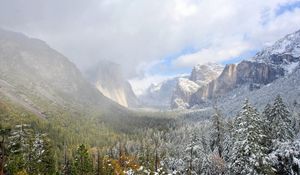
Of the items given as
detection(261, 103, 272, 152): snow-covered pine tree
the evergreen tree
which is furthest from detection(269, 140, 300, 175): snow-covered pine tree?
the evergreen tree

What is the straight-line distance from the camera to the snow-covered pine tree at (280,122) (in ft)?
162

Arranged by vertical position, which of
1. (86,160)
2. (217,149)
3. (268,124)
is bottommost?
(86,160)

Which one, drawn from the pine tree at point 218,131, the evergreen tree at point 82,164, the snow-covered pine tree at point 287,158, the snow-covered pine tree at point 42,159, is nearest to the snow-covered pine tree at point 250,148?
the snow-covered pine tree at point 287,158

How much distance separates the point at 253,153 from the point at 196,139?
2276 cm

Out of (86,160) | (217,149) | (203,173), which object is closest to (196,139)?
(217,149)

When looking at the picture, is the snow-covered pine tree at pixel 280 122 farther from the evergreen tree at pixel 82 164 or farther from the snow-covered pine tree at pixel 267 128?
the evergreen tree at pixel 82 164

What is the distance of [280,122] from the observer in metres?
49.8

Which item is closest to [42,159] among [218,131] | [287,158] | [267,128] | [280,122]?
[218,131]

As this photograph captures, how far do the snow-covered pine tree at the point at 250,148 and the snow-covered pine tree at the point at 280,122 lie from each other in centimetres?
979

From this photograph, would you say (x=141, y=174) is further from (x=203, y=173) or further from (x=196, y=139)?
(x=203, y=173)

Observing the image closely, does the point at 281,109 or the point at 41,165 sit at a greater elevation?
the point at 281,109

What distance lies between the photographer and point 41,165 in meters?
80.0

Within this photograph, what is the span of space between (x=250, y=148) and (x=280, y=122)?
13.3 metres

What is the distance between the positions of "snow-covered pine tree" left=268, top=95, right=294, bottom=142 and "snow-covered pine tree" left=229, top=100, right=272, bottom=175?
9.79 meters
